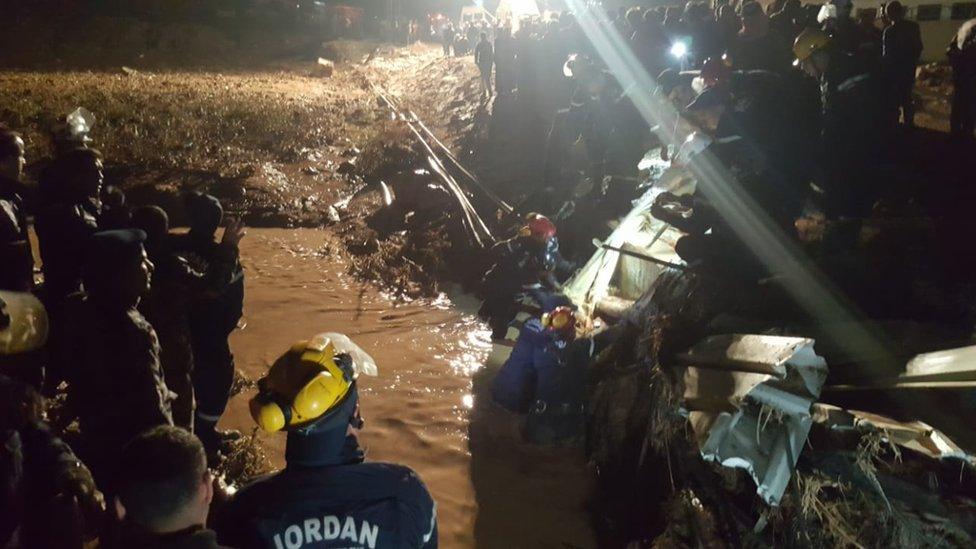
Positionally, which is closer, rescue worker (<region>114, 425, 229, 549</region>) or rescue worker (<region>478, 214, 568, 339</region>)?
rescue worker (<region>114, 425, 229, 549</region>)

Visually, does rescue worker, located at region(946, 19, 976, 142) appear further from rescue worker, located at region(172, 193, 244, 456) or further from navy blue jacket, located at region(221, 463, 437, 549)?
navy blue jacket, located at region(221, 463, 437, 549)

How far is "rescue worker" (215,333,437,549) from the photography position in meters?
1.86

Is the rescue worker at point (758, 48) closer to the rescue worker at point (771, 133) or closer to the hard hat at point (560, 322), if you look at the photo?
the rescue worker at point (771, 133)

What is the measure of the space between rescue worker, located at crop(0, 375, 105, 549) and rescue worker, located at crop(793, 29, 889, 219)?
5540mm

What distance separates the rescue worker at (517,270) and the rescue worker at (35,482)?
3.44 meters

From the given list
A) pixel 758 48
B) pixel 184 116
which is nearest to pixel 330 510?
pixel 758 48

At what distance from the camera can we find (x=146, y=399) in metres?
3.04

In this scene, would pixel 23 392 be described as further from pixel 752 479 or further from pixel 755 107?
pixel 755 107

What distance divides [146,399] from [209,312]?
114 centimetres

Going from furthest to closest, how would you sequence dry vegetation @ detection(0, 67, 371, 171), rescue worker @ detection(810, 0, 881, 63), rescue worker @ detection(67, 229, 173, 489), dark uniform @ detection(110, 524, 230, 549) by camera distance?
dry vegetation @ detection(0, 67, 371, 171)
rescue worker @ detection(810, 0, 881, 63)
rescue worker @ detection(67, 229, 173, 489)
dark uniform @ detection(110, 524, 230, 549)

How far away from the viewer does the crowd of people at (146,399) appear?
72.9 inches

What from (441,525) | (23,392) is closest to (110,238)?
(23,392)

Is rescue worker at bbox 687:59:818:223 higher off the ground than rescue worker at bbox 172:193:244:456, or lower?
higher

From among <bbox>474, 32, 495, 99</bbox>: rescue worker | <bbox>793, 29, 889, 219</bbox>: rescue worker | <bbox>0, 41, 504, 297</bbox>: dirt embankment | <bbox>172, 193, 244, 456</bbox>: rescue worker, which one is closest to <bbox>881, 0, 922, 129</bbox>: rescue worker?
<bbox>793, 29, 889, 219</bbox>: rescue worker
